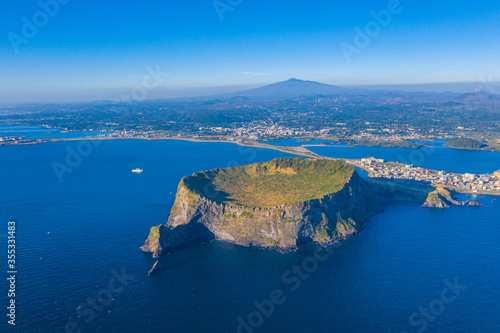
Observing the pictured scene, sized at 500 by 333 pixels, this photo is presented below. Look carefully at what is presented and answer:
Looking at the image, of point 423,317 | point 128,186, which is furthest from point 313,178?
point 128,186

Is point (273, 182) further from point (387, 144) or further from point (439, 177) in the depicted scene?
point (387, 144)

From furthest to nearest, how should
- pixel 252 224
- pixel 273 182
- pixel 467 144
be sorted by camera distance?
pixel 467 144 < pixel 273 182 < pixel 252 224

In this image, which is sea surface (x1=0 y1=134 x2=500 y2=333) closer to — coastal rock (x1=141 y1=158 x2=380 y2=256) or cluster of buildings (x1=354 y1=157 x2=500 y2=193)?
coastal rock (x1=141 y1=158 x2=380 y2=256)

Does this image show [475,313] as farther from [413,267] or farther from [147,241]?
[147,241]

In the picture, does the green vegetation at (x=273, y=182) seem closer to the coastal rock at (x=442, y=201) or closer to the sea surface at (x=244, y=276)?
the sea surface at (x=244, y=276)

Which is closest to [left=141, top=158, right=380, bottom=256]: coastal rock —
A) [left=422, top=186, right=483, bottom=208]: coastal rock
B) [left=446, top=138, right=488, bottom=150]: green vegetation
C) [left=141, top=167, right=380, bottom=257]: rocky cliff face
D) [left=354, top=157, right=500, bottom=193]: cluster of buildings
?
[left=141, top=167, right=380, bottom=257]: rocky cliff face

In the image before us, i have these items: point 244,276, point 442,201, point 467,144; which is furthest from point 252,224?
point 467,144
